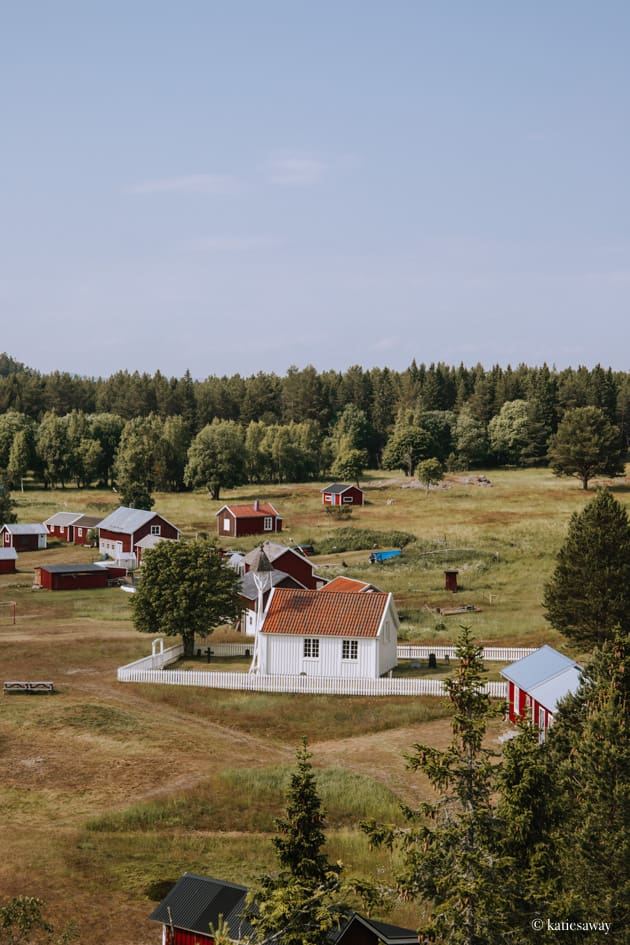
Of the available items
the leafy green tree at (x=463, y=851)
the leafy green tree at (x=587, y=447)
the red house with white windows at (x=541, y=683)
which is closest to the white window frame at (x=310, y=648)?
the red house with white windows at (x=541, y=683)

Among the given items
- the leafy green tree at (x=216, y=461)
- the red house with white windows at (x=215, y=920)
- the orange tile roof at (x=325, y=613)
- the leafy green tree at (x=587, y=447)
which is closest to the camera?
the red house with white windows at (x=215, y=920)

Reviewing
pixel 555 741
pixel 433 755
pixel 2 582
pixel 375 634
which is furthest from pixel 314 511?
pixel 433 755

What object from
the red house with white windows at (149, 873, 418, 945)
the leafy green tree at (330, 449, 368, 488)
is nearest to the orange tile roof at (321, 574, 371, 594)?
the red house with white windows at (149, 873, 418, 945)

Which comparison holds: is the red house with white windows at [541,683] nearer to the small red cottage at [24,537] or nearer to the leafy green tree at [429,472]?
the small red cottage at [24,537]

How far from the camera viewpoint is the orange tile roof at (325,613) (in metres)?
42.8

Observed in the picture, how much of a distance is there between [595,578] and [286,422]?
122 meters

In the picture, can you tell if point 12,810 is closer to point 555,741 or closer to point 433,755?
point 555,741

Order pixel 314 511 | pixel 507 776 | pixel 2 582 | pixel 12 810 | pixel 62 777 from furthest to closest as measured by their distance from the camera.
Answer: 1. pixel 314 511
2. pixel 2 582
3. pixel 62 777
4. pixel 12 810
5. pixel 507 776

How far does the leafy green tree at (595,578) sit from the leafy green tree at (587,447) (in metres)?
65.6

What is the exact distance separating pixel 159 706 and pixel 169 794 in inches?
402

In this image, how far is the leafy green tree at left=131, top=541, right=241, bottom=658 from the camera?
45094mm

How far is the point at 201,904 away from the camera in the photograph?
16844 mm

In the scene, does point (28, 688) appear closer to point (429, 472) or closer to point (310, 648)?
point (310, 648)

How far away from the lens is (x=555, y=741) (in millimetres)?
20641
